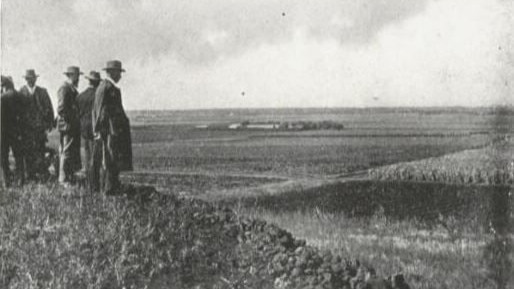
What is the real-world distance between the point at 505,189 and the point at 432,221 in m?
4.00

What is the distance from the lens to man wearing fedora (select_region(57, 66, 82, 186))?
32.4 feet

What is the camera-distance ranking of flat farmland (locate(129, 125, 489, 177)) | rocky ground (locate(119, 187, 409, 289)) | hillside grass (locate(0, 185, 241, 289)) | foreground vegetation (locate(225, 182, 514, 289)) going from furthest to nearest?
flat farmland (locate(129, 125, 489, 177))
foreground vegetation (locate(225, 182, 514, 289))
rocky ground (locate(119, 187, 409, 289))
hillside grass (locate(0, 185, 241, 289))

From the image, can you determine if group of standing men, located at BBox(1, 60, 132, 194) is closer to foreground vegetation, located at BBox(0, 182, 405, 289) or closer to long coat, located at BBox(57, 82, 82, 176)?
long coat, located at BBox(57, 82, 82, 176)

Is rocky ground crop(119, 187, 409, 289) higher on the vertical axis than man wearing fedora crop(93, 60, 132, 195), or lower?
lower

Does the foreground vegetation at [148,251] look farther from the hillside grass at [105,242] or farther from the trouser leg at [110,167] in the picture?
the trouser leg at [110,167]

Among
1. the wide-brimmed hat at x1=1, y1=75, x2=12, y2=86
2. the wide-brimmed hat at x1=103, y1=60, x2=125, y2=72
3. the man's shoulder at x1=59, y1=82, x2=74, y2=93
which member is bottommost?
the man's shoulder at x1=59, y1=82, x2=74, y2=93

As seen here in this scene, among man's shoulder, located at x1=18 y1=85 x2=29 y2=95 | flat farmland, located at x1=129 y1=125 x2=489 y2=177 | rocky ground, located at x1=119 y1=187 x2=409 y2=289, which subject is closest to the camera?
rocky ground, located at x1=119 y1=187 x2=409 y2=289

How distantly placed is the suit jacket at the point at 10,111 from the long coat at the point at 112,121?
6.10ft

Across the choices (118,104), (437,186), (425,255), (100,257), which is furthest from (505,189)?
(100,257)

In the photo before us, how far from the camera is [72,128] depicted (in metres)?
10.1

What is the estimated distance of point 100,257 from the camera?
20.7ft

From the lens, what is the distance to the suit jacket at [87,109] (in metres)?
9.93

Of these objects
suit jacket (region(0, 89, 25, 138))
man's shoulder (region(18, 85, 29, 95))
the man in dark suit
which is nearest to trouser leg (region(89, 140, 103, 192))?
the man in dark suit

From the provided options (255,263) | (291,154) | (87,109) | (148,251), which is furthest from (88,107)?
(291,154)
